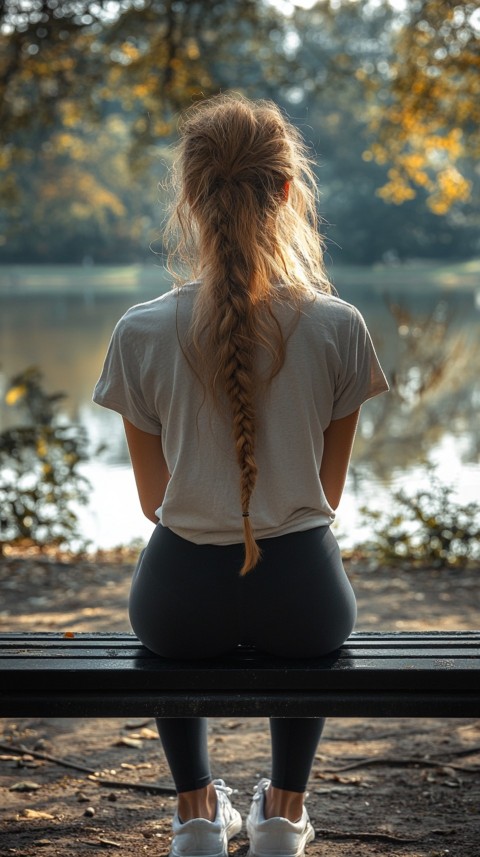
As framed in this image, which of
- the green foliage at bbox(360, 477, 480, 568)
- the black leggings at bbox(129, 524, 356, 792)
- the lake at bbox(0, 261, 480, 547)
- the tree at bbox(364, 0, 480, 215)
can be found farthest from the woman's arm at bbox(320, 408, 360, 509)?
the tree at bbox(364, 0, 480, 215)

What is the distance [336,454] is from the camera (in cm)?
221

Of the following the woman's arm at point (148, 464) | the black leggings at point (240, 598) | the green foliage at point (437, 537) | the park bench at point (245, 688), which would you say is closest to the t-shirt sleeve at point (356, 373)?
the black leggings at point (240, 598)

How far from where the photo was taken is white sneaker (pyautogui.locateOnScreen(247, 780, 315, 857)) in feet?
7.77

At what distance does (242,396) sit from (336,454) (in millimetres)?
314

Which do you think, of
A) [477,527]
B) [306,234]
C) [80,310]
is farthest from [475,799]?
[80,310]

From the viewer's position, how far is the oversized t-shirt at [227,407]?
2039 millimetres

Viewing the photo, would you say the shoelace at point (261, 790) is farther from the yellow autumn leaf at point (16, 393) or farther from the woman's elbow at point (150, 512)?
the yellow autumn leaf at point (16, 393)

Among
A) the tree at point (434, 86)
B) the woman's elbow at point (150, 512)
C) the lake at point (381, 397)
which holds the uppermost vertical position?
the tree at point (434, 86)

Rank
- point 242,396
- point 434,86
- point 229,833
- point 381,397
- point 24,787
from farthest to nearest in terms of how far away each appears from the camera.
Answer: point 381,397, point 434,86, point 24,787, point 229,833, point 242,396

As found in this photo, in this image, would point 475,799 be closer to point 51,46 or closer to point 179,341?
point 179,341

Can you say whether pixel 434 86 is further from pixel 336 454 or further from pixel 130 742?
pixel 336 454

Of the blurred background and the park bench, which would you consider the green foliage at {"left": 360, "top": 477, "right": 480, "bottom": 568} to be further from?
the park bench

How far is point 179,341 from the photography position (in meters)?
→ 2.02

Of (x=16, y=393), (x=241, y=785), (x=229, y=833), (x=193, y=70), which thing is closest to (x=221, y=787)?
(x=229, y=833)
